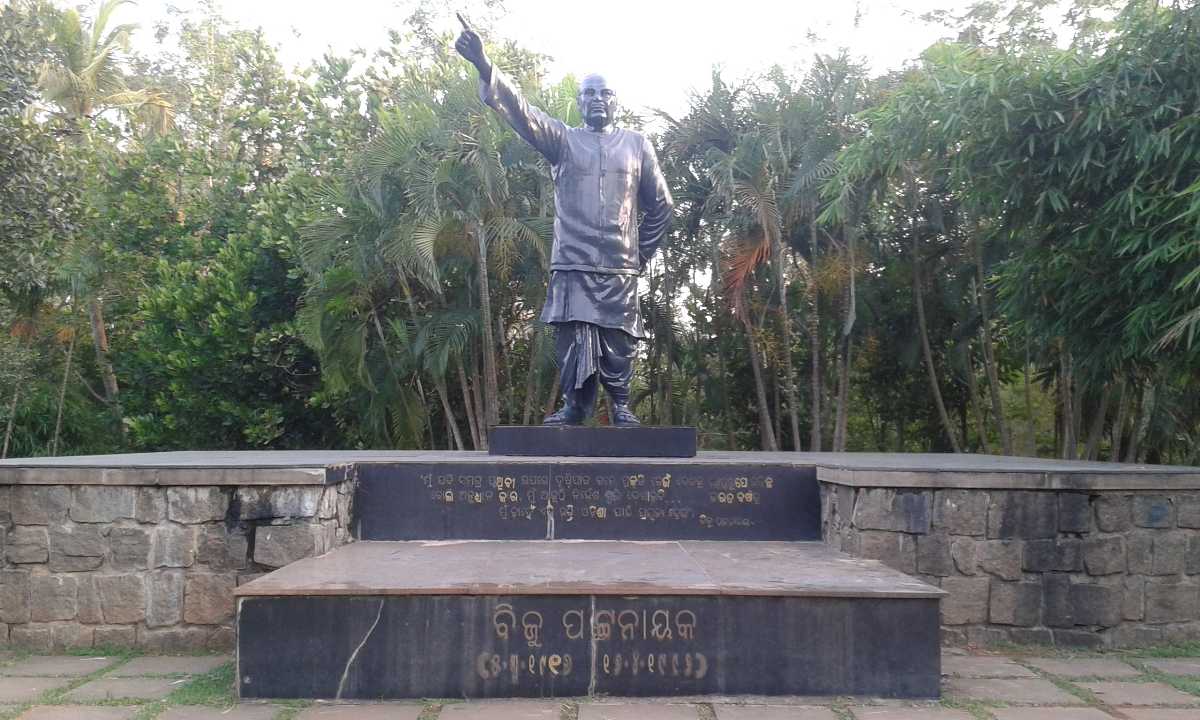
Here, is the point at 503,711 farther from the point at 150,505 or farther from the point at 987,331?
the point at 987,331

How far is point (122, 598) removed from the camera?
4402mm

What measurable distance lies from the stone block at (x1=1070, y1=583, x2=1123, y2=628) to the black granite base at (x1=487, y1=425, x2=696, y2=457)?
214cm

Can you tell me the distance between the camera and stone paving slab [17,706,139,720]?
10.6ft

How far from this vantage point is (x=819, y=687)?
3484mm

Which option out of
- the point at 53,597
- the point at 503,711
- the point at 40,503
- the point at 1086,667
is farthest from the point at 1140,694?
the point at 40,503

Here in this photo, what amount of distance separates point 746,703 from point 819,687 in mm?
296

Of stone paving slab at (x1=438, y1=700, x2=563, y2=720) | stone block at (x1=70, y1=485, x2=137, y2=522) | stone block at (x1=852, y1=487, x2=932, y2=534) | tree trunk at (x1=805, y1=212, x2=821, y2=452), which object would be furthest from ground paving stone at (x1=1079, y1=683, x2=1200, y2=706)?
tree trunk at (x1=805, y1=212, x2=821, y2=452)

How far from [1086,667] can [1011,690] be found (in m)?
0.69

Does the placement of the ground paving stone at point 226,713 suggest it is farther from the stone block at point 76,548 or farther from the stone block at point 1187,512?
the stone block at point 1187,512

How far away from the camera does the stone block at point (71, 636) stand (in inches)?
172

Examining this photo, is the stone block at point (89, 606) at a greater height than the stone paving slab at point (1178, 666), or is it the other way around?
the stone block at point (89, 606)

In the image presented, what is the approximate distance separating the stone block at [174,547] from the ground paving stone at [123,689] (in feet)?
2.32

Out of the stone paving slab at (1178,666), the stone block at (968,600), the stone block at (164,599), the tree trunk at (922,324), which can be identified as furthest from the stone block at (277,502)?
the tree trunk at (922,324)

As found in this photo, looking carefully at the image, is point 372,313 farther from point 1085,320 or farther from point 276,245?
point 1085,320
